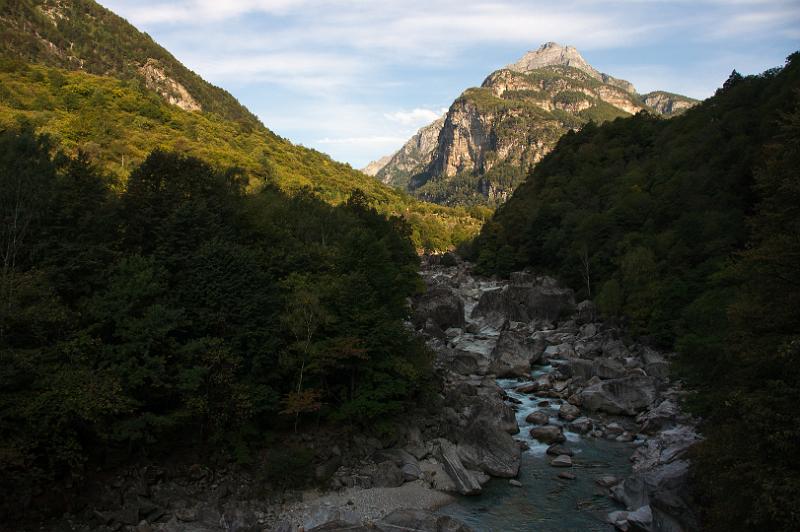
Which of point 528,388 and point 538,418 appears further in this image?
point 528,388

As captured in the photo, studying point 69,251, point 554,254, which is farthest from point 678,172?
point 69,251

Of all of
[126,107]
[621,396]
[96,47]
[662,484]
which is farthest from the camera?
[96,47]

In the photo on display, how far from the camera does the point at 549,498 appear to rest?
21812 mm

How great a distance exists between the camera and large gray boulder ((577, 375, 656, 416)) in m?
31.2

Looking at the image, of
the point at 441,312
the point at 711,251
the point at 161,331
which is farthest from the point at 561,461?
the point at 441,312

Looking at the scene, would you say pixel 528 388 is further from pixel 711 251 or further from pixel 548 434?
pixel 711 251

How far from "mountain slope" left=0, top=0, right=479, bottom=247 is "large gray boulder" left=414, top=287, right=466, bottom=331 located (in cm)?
3364

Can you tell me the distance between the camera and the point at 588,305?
2156 inches

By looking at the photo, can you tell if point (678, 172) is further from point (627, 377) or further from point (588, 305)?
point (627, 377)

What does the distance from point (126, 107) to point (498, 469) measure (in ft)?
293

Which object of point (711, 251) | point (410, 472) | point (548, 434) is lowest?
point (410, 472)

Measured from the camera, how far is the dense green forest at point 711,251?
1366 cm

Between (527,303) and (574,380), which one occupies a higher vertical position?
(527,303)

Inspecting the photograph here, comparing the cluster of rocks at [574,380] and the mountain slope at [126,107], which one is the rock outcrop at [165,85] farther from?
the cluster of rocks at [574,380]
